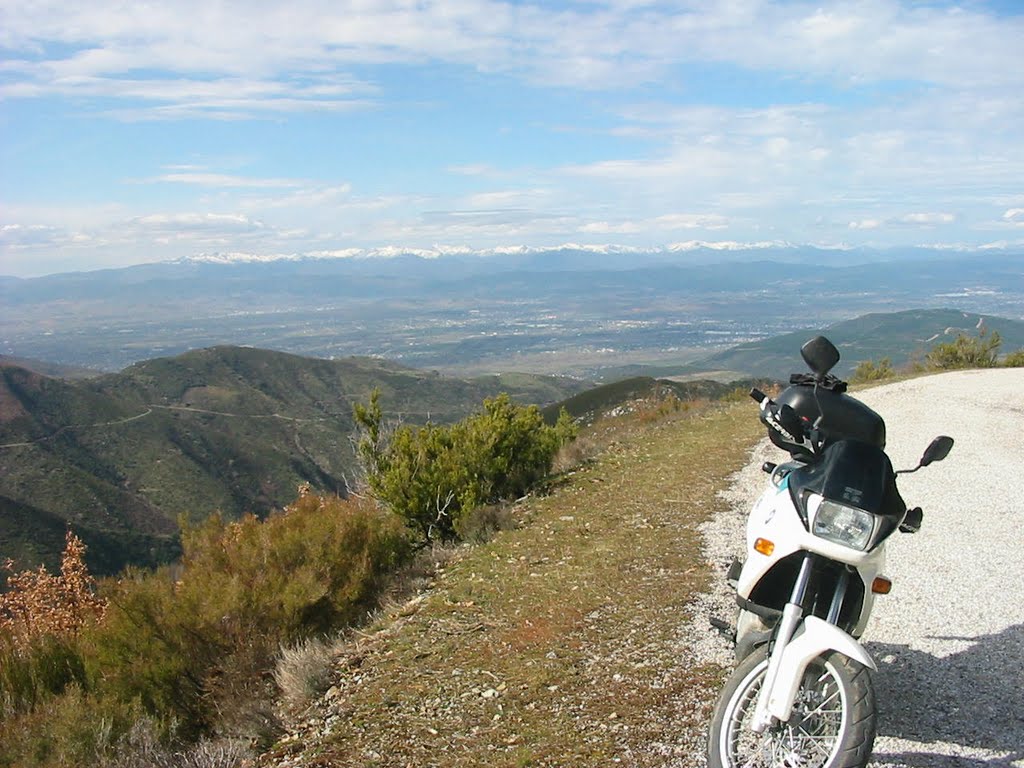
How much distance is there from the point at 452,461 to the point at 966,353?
1878 centimetres

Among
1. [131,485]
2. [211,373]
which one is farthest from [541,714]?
[211,373]

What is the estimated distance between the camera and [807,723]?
3164 millimetres

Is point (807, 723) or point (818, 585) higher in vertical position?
point (818, 585)

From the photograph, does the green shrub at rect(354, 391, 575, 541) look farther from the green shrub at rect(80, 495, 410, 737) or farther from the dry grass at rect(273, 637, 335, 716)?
the dry grass at rect(273, 637, 335, 716)

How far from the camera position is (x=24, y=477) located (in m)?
63.2

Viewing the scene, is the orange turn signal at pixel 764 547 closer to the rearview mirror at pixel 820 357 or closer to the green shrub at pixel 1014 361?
the rearview mirror at pixel 820 357

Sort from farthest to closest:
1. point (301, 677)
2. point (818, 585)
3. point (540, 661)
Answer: point (301, 677), point (540, 661), point (818, 585)

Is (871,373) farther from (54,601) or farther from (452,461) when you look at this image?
(54,601)

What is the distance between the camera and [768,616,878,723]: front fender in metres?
3.00

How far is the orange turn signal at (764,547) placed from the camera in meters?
3.44

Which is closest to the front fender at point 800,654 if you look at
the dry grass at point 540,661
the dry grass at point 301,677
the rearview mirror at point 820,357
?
the dry grass at point 540,661

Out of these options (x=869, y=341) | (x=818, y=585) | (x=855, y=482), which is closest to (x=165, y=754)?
(x=818, y=585)

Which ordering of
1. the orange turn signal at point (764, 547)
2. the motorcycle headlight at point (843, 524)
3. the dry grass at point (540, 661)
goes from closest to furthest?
1. the motorcycle headlight at point (843, 524)
2. the orange turn signal at point (764, 547)
3. the dry grass at point (540, 661)

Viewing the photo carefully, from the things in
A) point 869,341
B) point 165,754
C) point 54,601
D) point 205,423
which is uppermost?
point 165,754
